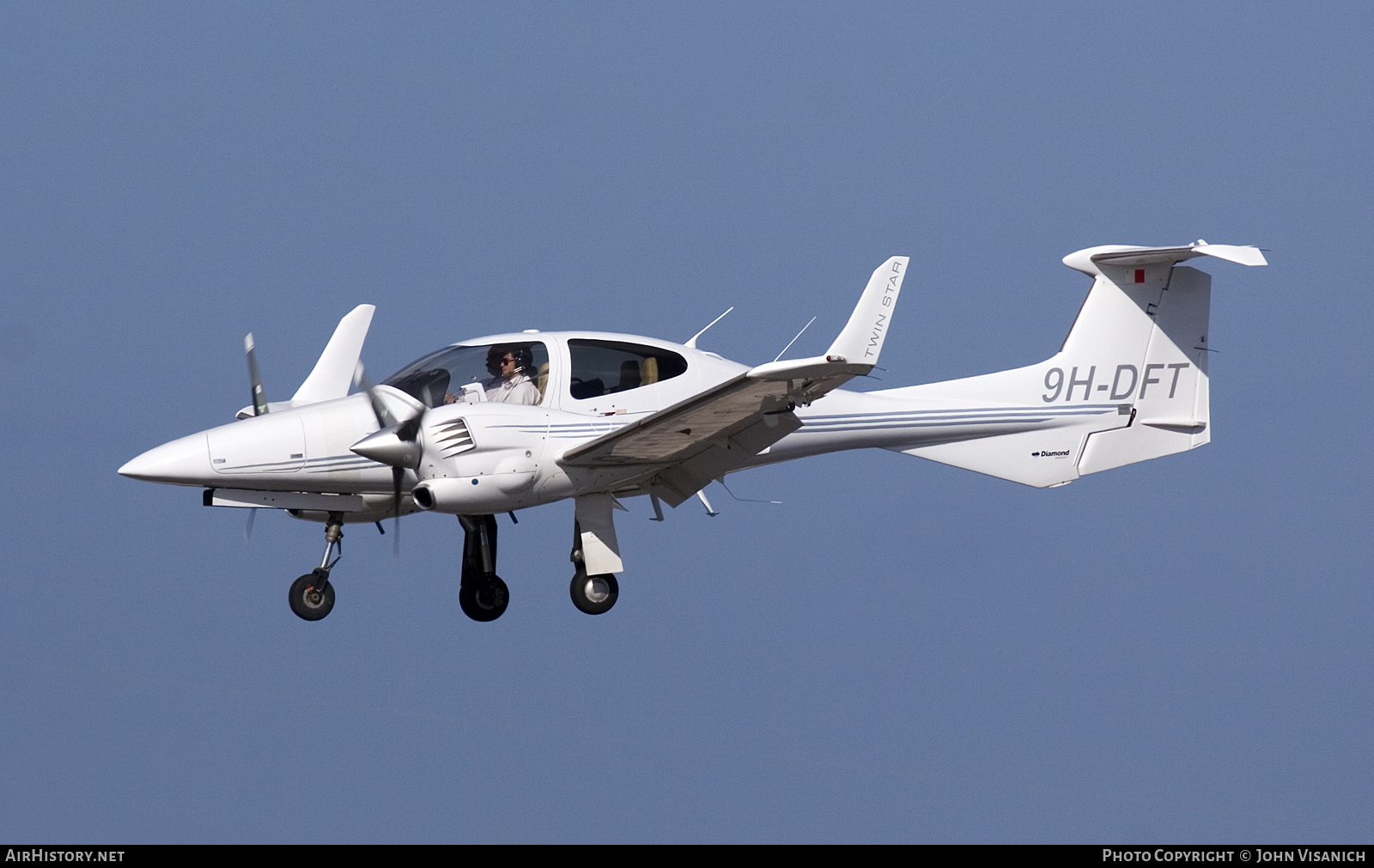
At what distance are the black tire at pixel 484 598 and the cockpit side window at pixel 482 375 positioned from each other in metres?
2.32

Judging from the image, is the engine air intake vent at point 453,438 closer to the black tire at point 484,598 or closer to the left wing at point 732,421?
the left wing at point 732,421

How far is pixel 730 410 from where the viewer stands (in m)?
18.6

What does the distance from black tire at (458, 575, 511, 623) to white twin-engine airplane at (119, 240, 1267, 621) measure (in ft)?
0.06

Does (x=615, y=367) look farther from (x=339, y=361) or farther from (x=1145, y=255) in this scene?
(x=1145, y=255)

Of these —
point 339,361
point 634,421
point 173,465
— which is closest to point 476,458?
point 634,421

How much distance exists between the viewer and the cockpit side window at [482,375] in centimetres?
1961

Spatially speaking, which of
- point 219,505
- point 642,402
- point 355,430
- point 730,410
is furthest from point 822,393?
point 219,505

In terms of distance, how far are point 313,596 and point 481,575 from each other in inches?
77.1

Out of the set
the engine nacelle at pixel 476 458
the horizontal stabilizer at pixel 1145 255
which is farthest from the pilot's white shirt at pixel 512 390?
the horizontal stabilizer at pixel 1145 255

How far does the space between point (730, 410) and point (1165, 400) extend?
6396mm

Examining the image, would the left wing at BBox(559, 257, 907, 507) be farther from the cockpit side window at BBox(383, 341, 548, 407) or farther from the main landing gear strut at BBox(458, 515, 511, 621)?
the main landing gear strut at BBox(458, 515, 511, 621)

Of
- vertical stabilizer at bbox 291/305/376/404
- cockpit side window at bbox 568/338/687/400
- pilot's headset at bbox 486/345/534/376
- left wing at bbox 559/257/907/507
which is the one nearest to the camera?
left wing at bbox 559/257/907/507

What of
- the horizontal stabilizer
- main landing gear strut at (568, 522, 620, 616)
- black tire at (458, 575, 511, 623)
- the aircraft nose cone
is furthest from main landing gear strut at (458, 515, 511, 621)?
the horizontal stabilizer

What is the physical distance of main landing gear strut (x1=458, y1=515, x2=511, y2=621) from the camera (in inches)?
826
